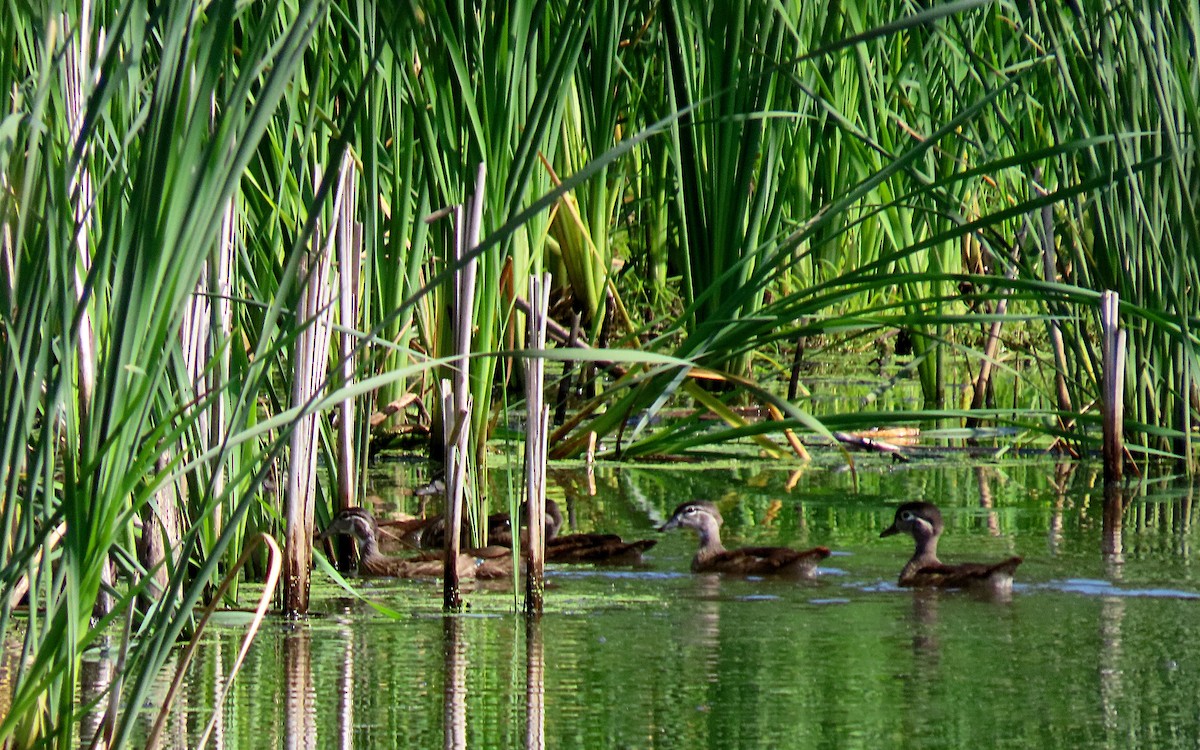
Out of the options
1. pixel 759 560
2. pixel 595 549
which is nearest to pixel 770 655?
pixel 759 560

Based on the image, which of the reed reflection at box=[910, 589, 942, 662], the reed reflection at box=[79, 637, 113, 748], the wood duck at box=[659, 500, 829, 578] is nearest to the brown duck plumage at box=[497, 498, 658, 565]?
the wood duck at box=[659, 500, 829, 578]

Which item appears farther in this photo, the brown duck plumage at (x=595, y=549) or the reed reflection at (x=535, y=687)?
the brown duck plumage at (x=595, y=549)

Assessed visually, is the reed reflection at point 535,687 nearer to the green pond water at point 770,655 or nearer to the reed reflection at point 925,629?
the green pond water at point 770,655

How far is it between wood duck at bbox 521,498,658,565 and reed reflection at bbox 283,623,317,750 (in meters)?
1.26

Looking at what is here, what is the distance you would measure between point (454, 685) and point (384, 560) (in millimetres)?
1664

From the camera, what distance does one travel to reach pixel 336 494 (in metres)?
5.84

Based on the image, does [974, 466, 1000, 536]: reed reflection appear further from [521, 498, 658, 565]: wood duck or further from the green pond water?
[521, 498, 658, 565]: wood duck

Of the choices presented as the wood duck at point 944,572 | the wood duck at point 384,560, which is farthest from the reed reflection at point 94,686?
the wood duck at point 944,572

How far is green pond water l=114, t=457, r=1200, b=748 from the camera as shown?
369 centimetres

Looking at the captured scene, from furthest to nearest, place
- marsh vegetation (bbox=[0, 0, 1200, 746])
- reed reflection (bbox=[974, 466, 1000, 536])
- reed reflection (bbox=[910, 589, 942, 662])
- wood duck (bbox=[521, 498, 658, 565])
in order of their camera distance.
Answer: reed reflection (bbox=[974, 466, 1000, 536]), wood duck (bbox=[521, 498, 658, 565]), reed reflection (bbox=[910, 589, 942, 662]), marsh vegetation (bbox=[0, 0, 1200, 746])

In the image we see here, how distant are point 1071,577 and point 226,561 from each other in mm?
2320

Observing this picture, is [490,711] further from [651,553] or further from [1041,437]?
[1041,437]

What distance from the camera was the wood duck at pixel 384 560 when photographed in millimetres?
5668

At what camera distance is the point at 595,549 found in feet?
19.3
